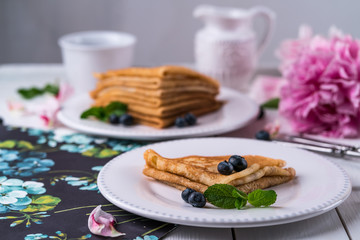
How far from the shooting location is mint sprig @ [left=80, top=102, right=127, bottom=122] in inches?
63.2

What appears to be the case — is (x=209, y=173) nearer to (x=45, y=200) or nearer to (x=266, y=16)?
(x=45, y=200)

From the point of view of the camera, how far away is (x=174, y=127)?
5.19 feet

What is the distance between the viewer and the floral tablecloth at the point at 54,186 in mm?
933

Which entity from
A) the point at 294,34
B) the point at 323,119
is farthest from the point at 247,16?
the point at 294,34

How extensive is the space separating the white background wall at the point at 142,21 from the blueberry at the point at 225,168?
255 centimetres

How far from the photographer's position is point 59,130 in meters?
1.60

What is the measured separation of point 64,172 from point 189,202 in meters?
0.39

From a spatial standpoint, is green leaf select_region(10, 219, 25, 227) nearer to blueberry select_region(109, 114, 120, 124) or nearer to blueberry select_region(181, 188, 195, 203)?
blueberry select_region(181, 188, 195, 203)

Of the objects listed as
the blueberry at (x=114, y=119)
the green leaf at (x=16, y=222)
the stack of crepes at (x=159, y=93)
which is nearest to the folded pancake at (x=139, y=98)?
the stack of crepes at (x=159, y=93)

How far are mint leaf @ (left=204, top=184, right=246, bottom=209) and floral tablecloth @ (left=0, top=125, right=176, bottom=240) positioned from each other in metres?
0.10

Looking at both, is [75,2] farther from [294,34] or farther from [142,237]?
[142,237]

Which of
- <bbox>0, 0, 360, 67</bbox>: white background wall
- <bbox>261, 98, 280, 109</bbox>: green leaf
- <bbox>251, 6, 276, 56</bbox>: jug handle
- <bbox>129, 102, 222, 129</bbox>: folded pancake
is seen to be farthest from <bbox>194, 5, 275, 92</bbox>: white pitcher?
<bbox>0, 0, 360, 67</bbox>: white background wall

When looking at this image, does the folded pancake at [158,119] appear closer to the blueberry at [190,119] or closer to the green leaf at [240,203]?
the blueberry at [190,119]

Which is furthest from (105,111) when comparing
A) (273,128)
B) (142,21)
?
(142,21)
